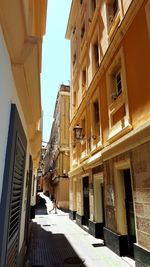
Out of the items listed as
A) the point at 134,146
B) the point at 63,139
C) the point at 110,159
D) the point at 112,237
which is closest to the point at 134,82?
the point at 134,146

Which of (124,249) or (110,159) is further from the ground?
(110,159)

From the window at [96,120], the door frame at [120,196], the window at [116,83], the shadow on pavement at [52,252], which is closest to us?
the shadow on pavement at [52,252]

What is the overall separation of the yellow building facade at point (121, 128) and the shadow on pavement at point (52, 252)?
1338 millimetres

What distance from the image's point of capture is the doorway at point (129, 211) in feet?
20.7

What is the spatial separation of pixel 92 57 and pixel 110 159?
5906mm

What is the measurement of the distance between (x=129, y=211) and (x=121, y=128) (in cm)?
260

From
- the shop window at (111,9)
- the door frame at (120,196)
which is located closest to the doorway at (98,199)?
the door frame at (120,196)

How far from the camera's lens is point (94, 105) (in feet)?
34.9

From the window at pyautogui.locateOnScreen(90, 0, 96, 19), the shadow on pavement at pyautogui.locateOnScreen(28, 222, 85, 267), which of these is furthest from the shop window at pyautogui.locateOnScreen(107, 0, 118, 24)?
the shadow on pavement at pyautogui.locateOnScreen(28, 222, 85, 267)

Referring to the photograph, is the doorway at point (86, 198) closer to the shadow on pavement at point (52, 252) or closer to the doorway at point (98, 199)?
the doorway at point (98, 199)

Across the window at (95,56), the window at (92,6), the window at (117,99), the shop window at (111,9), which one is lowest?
the window at (117,99)

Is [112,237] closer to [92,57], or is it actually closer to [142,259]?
[142,259]

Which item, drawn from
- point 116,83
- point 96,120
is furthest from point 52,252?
point 116,83

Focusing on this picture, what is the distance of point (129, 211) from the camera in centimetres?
660
